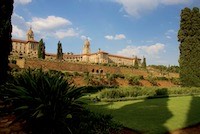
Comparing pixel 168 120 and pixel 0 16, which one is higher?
pixel 0 16

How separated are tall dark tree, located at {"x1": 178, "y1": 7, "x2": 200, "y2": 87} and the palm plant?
2651 cm

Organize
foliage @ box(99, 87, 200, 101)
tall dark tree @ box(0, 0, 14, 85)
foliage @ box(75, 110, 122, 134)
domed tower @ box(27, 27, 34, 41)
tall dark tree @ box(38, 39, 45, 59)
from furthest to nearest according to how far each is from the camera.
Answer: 1. domed tower @ box(27, 27, 34, 41)
2. tall dark tree @ box(38, 39, 45, 59)
3. foliage @ box(99, 87, 200, 101)
4. tall dark tree @ box(0, 0, 14, 85)
5. foliage @ box(75, 110, 122, 134)

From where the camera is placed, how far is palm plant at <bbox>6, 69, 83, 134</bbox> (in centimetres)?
587

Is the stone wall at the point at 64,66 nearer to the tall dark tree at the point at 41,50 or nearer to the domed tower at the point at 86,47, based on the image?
the tall dark tree at the point at 41,50

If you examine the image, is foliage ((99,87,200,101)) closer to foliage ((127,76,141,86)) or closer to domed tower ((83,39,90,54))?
foliage ((127,76,141,86))

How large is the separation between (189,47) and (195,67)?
7.99 ft

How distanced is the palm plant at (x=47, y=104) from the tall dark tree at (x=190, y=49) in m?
26.5

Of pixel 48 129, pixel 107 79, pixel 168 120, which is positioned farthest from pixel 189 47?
pixel 48 129

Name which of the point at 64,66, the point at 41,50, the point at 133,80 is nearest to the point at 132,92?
the point at 133,80

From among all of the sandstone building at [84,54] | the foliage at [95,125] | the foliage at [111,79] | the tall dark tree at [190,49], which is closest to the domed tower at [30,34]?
the sandstone building at [84,54]

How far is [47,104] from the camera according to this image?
19.4 feet

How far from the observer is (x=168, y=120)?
31.0 ft

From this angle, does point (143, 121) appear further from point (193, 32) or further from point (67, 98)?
point (193, 32)

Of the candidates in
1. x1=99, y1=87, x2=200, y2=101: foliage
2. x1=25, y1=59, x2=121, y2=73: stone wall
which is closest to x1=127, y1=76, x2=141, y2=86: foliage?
x1=25, y1=59, x2=121, y2=73: stone wall
